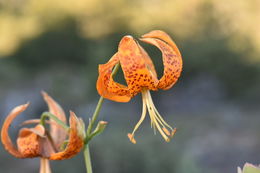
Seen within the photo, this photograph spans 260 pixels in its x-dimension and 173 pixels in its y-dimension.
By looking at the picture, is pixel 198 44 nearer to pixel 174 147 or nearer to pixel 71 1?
pixel 71 1

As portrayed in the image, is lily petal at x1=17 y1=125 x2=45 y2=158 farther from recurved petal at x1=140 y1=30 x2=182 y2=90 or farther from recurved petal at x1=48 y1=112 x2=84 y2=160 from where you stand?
recurved petal at x1=140 y1=30 x2=182 y2=90

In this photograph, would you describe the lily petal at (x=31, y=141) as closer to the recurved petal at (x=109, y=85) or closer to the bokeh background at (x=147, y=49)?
the recurved petal at (x=109, y=85)

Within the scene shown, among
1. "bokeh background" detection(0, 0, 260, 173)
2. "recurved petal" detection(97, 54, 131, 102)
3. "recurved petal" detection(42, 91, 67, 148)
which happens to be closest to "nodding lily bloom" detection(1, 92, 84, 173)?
"recurved petal" detection(42, 91, 67, 148)

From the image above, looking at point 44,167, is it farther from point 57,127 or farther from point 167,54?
point 167,54

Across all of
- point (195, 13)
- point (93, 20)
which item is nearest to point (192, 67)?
point (195, 13)

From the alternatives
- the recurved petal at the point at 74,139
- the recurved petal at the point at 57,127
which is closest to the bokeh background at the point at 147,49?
the recurved petal at the point at 57,127

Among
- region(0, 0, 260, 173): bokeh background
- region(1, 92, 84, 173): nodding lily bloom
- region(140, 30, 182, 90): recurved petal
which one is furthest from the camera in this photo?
region(0, 0, 260, 173): bokeh background

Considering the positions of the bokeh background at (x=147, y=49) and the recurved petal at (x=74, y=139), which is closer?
the recurved petal at (x=74, y=139)
